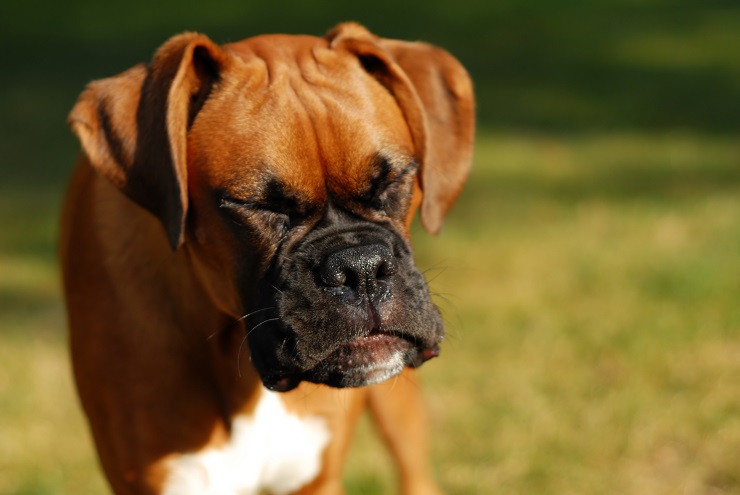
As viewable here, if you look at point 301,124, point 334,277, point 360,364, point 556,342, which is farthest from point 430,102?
point 556,342

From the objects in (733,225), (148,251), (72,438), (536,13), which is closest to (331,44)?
(148,251)

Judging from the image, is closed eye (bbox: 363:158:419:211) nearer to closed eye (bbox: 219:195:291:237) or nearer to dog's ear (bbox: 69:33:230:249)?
closed eye (bbox: 219:195:291:237)

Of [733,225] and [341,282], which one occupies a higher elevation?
[341,282]

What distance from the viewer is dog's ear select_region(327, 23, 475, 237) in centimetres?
361

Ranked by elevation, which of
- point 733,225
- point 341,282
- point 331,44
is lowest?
point 733,225

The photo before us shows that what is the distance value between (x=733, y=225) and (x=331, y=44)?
4293 mm

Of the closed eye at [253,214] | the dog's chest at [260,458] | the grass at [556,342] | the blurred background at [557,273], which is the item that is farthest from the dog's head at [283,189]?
the blurred background at [557,273]

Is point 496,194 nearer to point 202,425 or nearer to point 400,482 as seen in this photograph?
point 400,482

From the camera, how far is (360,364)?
3.19 metres

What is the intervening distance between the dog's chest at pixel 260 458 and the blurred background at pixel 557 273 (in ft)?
3.57

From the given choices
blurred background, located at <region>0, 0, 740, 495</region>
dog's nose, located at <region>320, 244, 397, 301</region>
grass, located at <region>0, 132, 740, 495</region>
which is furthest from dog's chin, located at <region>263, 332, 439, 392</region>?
blurred background, located at <region>0, 0, 740, 495</region>

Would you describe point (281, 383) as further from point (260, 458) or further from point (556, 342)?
point (556, 342)

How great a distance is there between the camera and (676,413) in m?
5.16

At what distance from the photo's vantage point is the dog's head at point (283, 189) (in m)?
3.15
